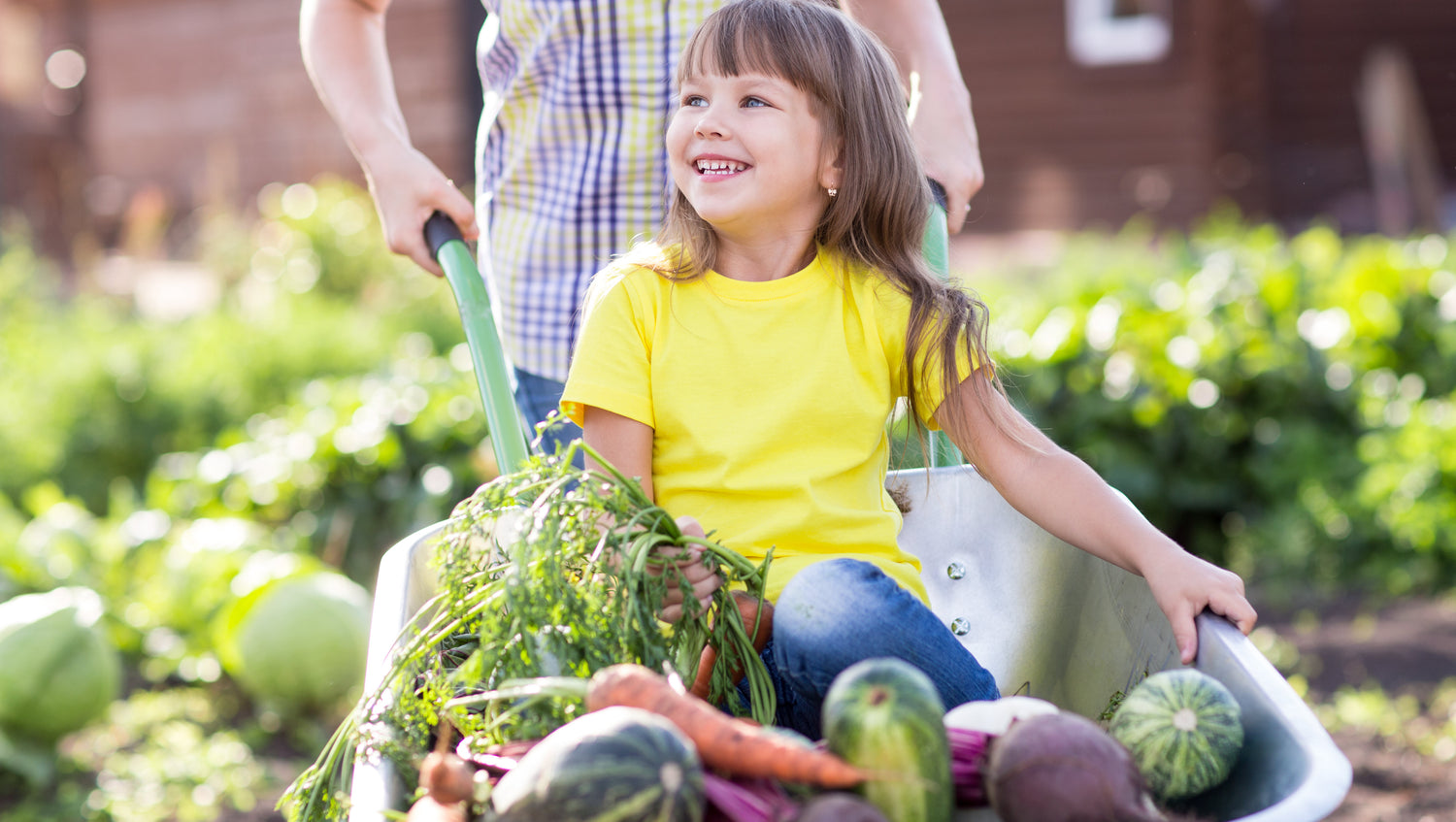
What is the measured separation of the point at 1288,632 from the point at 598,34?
108 inches

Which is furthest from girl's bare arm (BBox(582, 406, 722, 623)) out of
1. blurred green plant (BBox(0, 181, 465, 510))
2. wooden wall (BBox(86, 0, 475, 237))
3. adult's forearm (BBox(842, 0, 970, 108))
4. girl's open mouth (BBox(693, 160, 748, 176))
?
wooden wall (BBox(86, 0, 475, 237))

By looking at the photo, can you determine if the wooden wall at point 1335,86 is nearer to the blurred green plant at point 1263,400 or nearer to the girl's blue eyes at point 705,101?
the blurred green plant at point 1263,400

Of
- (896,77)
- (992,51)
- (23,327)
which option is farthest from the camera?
Result: (992,51)

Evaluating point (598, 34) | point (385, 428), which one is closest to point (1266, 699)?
point (598, 34)

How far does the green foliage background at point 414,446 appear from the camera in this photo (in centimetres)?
357

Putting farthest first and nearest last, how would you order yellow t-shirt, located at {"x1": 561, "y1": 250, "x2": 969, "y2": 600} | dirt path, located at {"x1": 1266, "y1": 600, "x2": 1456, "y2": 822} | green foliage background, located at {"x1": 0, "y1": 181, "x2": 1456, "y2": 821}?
green foliage background, located at {"x1": 0, "y1": 181, "x2": 1456, "y2": 821}
dirt path, located at {"x1": 1266, "y1": 600, "x2": 1456, "y2": 822}
yellow t-shirt, located at {"x1": 561, "y1": 250, "x2": 969, "y2": 600}

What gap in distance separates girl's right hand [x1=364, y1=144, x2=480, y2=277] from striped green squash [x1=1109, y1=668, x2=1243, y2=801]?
1.30 metres

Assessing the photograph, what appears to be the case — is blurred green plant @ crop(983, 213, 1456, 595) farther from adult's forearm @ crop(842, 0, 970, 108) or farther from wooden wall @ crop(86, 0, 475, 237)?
wooden wall @ crop(86, 0, 475, 237)

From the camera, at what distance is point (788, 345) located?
68.6 inches

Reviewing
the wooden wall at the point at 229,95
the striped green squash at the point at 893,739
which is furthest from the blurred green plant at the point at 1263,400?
the wooden wall at the point at 229,95

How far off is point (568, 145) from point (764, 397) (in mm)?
665

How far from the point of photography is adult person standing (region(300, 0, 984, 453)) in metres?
2.10

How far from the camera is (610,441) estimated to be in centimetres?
171

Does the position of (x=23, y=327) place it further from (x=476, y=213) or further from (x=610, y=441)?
(x=610, y=441)
